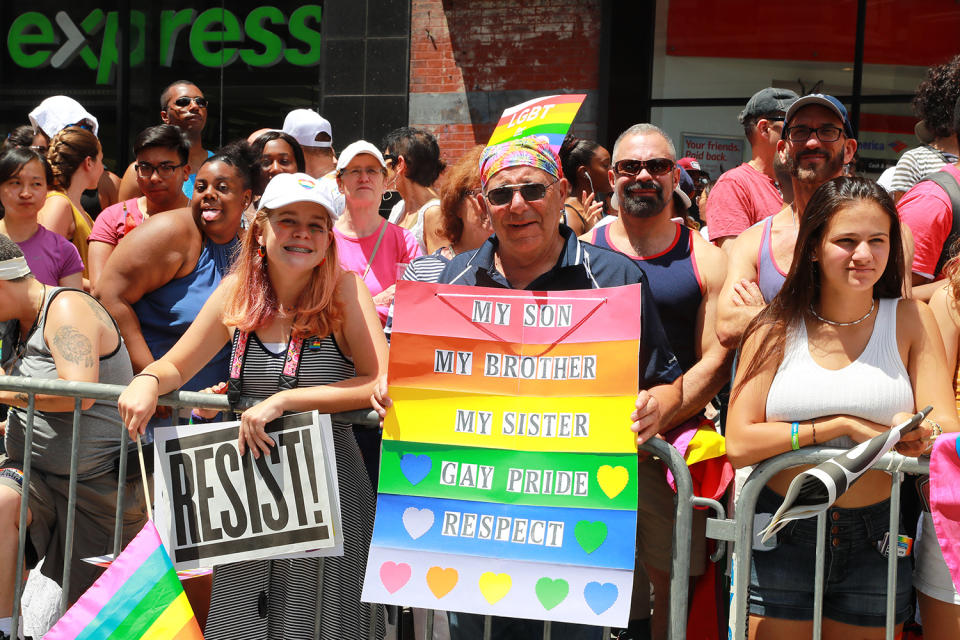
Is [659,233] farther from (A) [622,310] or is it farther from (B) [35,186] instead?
(B) [35,186]

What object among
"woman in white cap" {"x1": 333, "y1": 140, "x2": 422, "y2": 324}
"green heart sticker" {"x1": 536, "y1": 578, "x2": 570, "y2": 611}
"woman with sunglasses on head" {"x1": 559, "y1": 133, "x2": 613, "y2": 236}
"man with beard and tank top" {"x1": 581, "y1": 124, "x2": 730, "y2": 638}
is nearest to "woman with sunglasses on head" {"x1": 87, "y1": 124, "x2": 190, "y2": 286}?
"woman in white cap" {"x1": 333, "y1": 140, "x2": 422, "y2": 324}

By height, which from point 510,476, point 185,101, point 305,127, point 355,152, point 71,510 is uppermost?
point 185,101

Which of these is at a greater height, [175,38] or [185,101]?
[175,38]

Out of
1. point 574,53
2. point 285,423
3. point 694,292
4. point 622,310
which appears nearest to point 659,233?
point 694,292

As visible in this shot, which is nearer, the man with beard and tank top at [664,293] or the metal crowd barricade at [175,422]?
the metal crowd barricade at [175,422]

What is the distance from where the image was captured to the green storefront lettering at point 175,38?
11.3m

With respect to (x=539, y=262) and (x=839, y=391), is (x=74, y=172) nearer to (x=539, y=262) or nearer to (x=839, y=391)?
(x=539, y=262)

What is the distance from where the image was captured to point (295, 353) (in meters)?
3.61

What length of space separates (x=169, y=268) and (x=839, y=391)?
10.0 feet

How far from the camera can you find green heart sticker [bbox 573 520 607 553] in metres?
3.12

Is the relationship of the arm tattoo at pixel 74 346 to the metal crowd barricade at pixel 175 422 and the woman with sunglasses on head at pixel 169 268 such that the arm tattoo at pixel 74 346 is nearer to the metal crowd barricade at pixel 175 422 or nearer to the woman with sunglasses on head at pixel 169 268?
the metal crowd barricade at pixel 175 422

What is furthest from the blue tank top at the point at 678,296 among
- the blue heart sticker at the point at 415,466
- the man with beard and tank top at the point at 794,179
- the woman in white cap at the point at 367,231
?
the woman in white cap at the point at 367,231

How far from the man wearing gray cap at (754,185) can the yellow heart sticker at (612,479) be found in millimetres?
2122

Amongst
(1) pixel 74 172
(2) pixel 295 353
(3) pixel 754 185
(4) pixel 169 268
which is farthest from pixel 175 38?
(2) pixel 295 353
